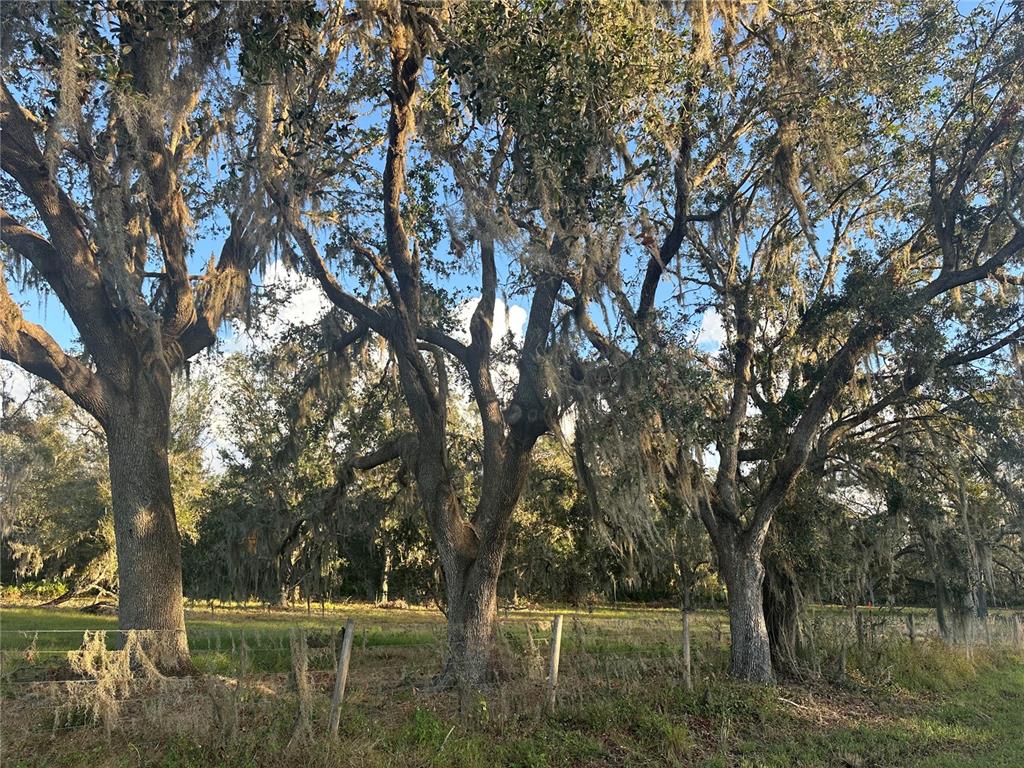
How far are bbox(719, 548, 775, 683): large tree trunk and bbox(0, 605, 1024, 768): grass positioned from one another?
0.46 metres

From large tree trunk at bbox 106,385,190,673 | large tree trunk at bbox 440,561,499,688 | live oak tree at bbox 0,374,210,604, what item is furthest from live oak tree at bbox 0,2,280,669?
live oak tree at bbox 0,374,210,604

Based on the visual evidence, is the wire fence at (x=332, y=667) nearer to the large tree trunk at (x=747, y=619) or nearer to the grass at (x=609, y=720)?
the grass at (x=609, y=720)

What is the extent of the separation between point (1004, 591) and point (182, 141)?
24.7 metres

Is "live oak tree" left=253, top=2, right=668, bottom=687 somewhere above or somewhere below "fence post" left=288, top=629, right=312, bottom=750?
above

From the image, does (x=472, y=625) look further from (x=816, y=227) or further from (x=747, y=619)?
(x=816, y=227)

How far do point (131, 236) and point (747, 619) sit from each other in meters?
10.6

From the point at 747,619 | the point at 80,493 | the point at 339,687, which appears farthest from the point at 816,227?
the point at 80,493

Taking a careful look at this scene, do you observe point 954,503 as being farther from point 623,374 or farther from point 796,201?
point 623,374

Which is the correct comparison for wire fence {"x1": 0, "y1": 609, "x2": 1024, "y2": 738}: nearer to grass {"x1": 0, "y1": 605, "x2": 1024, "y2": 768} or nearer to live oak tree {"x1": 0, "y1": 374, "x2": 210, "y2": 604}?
grass {"x1": 0, "y1": 605, "x2": 1024, "y2": 768}

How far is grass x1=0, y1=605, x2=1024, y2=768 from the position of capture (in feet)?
17.3

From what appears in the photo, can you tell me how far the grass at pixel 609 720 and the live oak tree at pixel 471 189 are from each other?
106 centimetres

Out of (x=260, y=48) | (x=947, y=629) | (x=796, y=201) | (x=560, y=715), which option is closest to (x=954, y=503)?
(x=947, y=629)

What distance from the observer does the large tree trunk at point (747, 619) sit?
10.2m

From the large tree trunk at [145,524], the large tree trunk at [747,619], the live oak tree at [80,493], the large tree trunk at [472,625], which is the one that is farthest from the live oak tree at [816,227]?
the live oak tree at [80,493]
